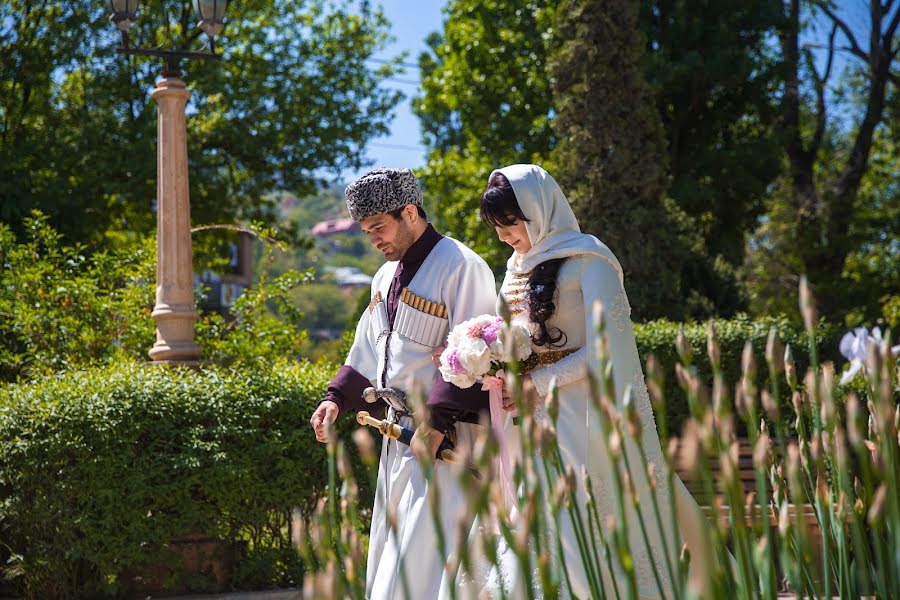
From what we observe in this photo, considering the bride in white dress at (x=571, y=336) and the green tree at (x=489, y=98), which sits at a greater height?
the green tree at (x=489, y=98)

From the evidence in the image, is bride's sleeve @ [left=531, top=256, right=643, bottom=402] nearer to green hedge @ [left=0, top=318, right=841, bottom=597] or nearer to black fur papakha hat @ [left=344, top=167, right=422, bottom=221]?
black fur papakha hat @ [left=344, top=167, right=422, bottom=221]

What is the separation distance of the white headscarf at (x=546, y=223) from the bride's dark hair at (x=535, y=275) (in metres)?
0.02

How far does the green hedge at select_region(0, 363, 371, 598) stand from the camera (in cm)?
503

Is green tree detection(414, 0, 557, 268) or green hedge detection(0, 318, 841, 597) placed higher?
green tree detection(414, 0, 557, 268)

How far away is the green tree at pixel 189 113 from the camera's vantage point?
15.9 metres

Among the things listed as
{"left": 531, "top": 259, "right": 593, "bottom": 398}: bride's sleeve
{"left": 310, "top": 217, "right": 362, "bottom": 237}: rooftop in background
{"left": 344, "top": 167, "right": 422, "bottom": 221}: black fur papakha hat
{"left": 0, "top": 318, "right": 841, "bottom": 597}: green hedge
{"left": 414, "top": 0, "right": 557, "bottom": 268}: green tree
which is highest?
{"left": 310, "top": 217, "right": 362, "bottom": 237}: rooftop in background

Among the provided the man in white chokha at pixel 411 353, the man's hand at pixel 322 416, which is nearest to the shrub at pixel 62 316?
the man's hand at pixel 322 416

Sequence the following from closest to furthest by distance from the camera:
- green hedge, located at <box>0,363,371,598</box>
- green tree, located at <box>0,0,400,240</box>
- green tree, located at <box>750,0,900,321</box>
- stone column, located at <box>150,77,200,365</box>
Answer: green hedge, located at <box>0,363,371,598</box>, stone column, located at <box>150,77,200,365</box>, green tree, located at <box>0,0,400,240</box>, green tree, located at <box>750,0,900,321</box>

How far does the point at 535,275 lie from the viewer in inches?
126

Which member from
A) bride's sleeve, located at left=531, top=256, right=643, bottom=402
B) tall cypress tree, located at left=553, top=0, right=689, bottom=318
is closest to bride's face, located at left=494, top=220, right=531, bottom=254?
bride's sleeve, located at left=531, top=256, right=643, bottom=402

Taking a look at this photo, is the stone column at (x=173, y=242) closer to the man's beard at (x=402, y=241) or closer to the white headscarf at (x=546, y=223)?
the man's beard at (x=402, y=241)

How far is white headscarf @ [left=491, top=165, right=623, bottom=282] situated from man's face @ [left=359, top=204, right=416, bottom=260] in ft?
1.53

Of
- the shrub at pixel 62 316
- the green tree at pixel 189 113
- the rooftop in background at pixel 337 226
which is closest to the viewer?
the shrub at pixel 62 316

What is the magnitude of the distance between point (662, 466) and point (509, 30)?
17564mm
